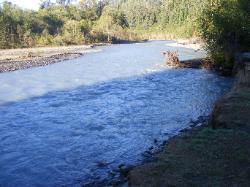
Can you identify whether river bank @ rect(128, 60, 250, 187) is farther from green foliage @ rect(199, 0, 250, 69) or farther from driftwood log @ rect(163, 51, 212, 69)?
driftwood log @ rect(163, 51, 212, 69)

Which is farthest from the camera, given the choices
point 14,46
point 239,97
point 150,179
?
point 14,46

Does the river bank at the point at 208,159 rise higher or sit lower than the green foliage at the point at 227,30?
lower

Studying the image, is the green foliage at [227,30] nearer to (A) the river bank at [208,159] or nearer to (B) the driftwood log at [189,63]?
(B) the driftwood log at [189,63]

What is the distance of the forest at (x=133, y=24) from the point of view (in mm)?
27781

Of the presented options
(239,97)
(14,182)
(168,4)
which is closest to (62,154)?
(14,182)

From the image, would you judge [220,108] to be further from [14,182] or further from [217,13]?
[217,13]

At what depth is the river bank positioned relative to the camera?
7.18 meters

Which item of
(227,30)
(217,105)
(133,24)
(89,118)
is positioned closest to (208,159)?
(217,105)

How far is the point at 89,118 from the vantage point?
16.5 m

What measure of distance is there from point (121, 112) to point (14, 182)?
8.04m

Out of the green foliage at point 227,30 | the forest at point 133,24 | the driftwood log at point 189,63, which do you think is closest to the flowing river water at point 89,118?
the driftwood log at point 189,63

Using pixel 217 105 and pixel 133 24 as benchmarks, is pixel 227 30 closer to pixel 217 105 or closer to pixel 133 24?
pixel 217 105

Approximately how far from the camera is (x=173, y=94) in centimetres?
2080

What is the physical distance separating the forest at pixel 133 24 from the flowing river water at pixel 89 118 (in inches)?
132
